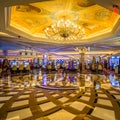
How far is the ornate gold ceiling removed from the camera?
558cm

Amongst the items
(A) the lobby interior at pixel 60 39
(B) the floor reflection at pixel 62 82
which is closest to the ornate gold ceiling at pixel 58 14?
(A) the lobby interior at pixel 60 39

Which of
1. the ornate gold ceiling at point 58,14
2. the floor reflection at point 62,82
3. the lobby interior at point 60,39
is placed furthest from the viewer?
the floor reflection at point 62,82

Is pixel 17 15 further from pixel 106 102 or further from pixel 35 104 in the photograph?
pixel 106 102

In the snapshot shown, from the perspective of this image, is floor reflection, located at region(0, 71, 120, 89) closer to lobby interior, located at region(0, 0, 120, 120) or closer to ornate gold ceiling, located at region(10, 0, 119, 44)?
lobby interior, located at region(0, 0, 120, 120)

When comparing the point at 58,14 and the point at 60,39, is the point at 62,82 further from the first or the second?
the point at 58,14

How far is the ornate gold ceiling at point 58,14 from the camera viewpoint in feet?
18.3

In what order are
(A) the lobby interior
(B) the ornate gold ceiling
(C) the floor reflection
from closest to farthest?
1. (A) the lobby interior
2. (B) the ornate gold ceiling
3. (C) the floor reflection

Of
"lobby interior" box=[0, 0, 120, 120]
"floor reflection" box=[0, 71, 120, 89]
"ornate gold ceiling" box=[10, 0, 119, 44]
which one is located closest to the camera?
"lobby interior" box=[0, 0, 120, 120]

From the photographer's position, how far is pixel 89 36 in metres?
10.1

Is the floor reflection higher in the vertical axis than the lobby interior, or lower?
lower

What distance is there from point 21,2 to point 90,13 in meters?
3.92

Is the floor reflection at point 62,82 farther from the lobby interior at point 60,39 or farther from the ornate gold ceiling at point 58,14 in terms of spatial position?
the ornate gold ceiling at point 58,14

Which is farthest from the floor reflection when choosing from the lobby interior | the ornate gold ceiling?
the ornate gold ceiling

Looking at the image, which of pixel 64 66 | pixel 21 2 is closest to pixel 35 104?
pixel 21 2
